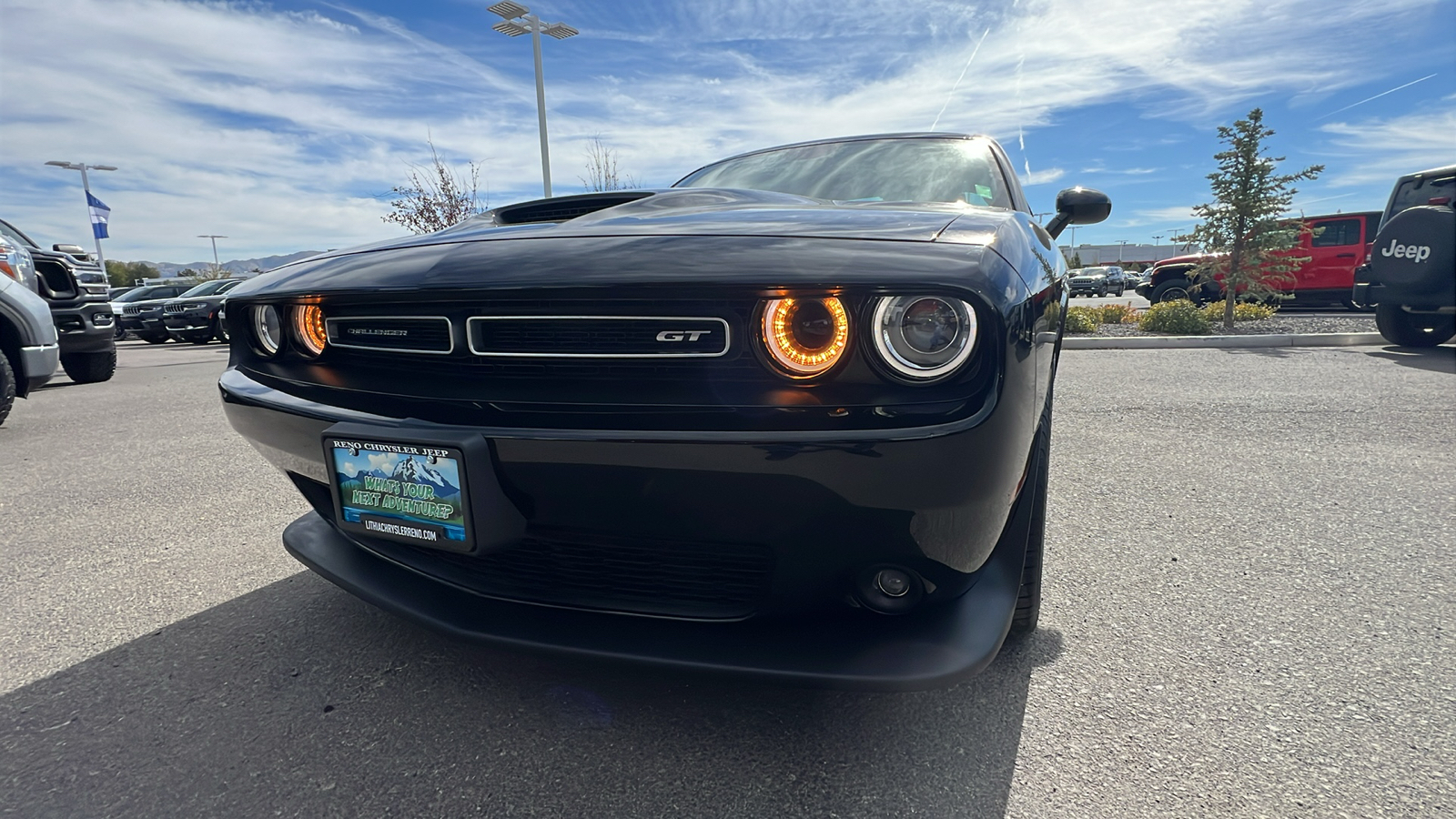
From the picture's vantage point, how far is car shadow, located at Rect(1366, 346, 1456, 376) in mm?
5898

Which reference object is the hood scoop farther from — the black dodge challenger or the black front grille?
the black front grille

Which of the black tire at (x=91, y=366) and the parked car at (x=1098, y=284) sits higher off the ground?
the black tire at (x=91, y=366)

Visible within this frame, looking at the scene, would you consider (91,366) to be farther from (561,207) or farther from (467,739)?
(467,739)

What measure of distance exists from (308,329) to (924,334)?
1.27 metres

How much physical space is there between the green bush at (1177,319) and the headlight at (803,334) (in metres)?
9.93

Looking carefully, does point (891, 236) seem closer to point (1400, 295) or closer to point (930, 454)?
point (930, 454)

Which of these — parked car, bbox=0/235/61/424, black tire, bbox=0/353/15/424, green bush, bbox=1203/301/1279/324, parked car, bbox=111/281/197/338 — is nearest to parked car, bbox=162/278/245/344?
parked car, bbox=111/281/197/338

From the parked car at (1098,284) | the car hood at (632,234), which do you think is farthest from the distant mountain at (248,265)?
the parked car at (1098,284)

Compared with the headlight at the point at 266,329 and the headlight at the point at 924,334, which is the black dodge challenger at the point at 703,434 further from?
the headlight at the point at 266,329

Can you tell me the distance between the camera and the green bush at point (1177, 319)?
934 cm

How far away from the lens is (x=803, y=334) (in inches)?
44.5

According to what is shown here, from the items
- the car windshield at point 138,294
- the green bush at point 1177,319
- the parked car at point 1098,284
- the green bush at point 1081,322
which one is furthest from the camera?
the parked car at point 1098,284

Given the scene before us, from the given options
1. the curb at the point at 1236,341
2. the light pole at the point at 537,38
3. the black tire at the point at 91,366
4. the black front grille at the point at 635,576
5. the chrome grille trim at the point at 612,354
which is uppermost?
the light pole at the point at 537,38

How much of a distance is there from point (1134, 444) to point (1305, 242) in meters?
13.2
